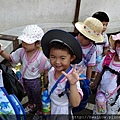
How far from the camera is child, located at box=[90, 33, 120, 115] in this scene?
234 centimetres

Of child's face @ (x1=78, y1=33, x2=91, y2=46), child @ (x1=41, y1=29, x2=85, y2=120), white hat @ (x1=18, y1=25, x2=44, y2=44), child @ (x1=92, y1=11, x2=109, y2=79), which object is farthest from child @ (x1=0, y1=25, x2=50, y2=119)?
child @ (x1=92, y1=11, x2=109, y2=79)

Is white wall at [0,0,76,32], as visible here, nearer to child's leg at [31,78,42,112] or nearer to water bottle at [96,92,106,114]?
child's leg at [31,78,42,112]

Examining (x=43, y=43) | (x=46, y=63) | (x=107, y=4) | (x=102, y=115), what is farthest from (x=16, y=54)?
(x=107, y=4)

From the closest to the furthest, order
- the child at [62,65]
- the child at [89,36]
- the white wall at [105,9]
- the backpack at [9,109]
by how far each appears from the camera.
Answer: the backpack at [9,109], the child at [62,65], the child at [89,36], the white wall at [105,9]

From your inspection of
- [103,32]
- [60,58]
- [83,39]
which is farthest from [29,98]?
[103,32]

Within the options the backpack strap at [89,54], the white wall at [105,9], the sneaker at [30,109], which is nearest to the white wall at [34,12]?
the white wall at [105,9]

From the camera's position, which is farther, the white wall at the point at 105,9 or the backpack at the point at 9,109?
the white wall at the point at 105,9

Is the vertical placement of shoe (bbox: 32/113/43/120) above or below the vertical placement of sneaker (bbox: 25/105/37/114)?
above

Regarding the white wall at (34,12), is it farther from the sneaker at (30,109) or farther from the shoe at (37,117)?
the shoe at (37,117)

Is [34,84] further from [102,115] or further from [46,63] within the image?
[102,115]

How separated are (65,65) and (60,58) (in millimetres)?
82

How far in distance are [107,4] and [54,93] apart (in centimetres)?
393

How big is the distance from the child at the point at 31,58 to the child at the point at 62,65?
40 cm

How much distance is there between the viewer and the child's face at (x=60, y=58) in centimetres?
189
